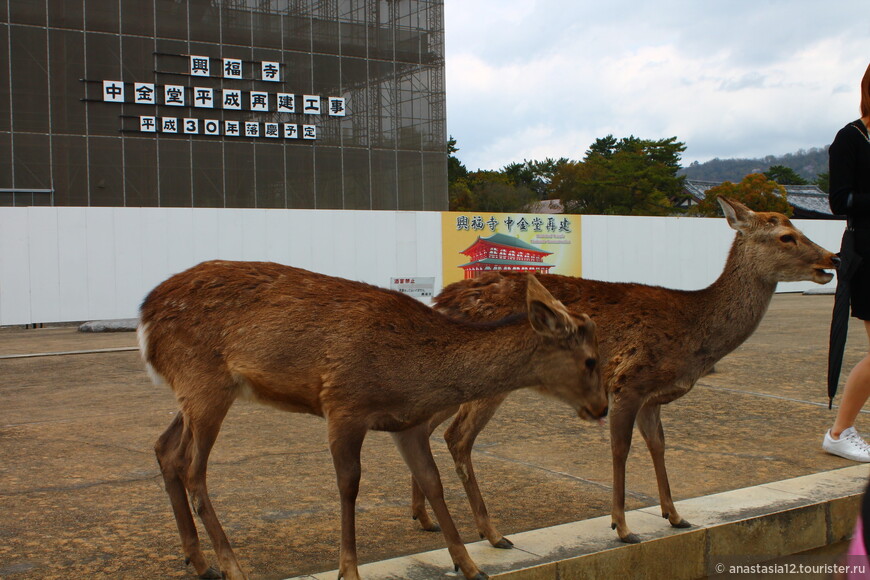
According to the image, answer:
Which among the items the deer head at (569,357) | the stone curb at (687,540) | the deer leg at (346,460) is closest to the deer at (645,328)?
the stone curb at (687,540)

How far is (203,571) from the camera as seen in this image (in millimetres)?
4039

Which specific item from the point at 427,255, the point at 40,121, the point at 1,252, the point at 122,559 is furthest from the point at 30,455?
the point at 40,121

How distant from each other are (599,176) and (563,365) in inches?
2242

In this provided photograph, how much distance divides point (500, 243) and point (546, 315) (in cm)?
1886

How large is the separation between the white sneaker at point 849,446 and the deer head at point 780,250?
3.75 ft

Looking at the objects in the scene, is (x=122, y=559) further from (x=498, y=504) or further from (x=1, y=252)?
(x=1, y=252)

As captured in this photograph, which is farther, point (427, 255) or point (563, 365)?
point (427, 255)

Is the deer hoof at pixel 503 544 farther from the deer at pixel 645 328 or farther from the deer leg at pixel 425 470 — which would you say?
the deer leg at pixel 425 470

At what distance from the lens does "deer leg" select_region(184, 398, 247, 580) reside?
394cm

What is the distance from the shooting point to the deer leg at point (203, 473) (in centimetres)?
394

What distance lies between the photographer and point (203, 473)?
4.12 meters

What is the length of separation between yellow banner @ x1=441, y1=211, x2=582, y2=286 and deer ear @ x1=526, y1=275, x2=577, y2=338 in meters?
18.3

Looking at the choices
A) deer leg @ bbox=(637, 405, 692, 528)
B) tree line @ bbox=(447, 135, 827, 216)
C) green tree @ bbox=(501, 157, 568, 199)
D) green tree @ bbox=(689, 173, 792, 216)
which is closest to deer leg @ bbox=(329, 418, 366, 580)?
deer leg @ bbox=(637, 405, 692, 528)

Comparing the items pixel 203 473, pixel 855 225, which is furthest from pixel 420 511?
pixel 855 225
